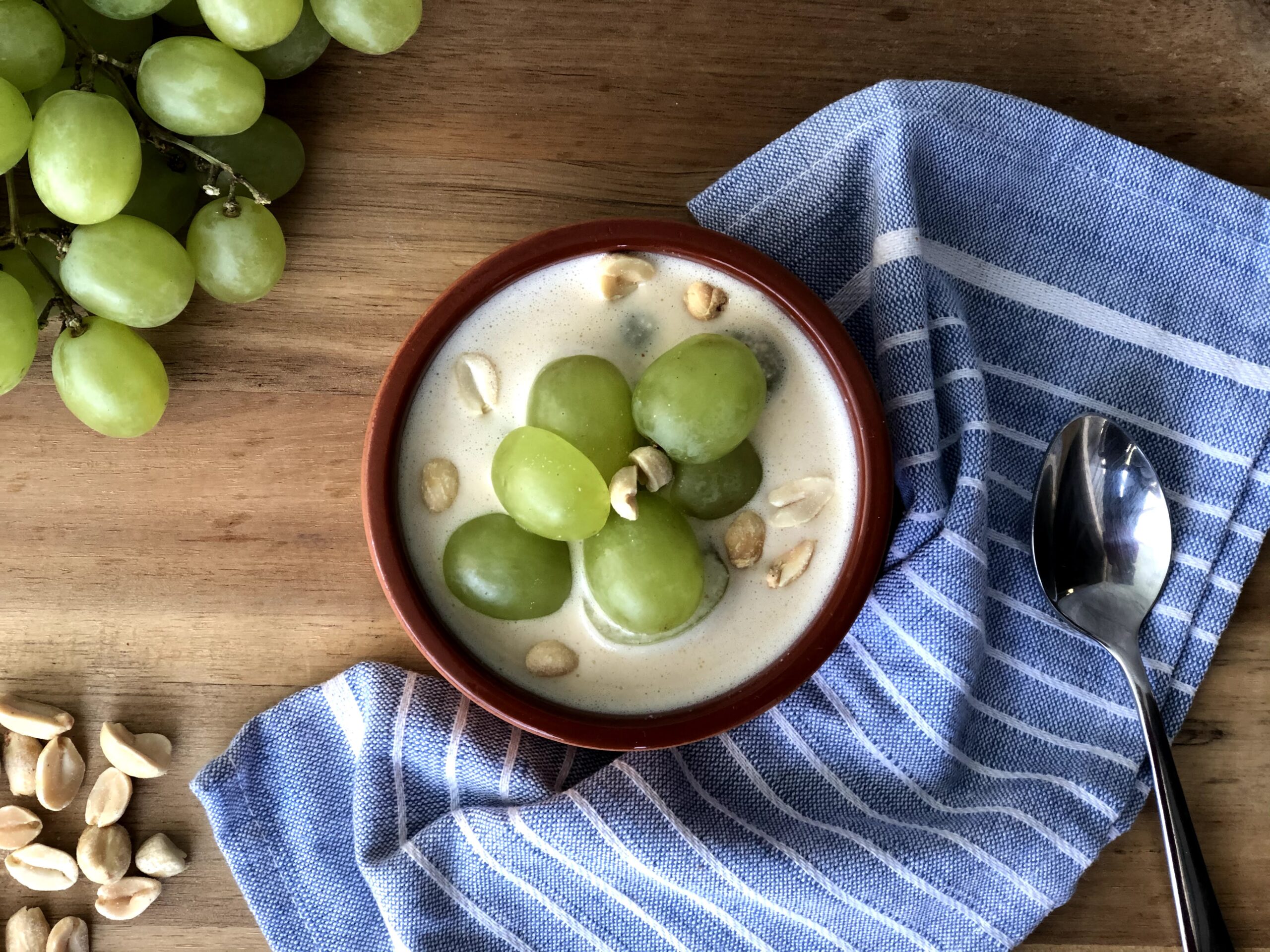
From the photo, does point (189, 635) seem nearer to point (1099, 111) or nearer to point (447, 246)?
point (447, 246)

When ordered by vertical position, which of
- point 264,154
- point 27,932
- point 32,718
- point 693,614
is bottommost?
point 27,932

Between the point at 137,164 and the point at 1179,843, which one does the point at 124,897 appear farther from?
the point at 1179,843

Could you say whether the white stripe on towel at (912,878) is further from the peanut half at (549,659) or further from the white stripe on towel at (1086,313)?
the white stripe on towel at (1086,313)

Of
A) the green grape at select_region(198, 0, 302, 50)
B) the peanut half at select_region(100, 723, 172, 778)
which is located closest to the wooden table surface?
the peanut half at select_region(100, 723, 172, 778)

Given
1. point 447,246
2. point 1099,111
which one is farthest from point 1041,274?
point 447,246

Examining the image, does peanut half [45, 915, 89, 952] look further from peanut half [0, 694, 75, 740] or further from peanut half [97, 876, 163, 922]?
peanut half [0, 694, 75, 740]

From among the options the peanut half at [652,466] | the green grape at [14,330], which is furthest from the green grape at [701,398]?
the green grape at [14,330]

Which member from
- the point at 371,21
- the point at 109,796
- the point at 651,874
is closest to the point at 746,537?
the point at 651,874
